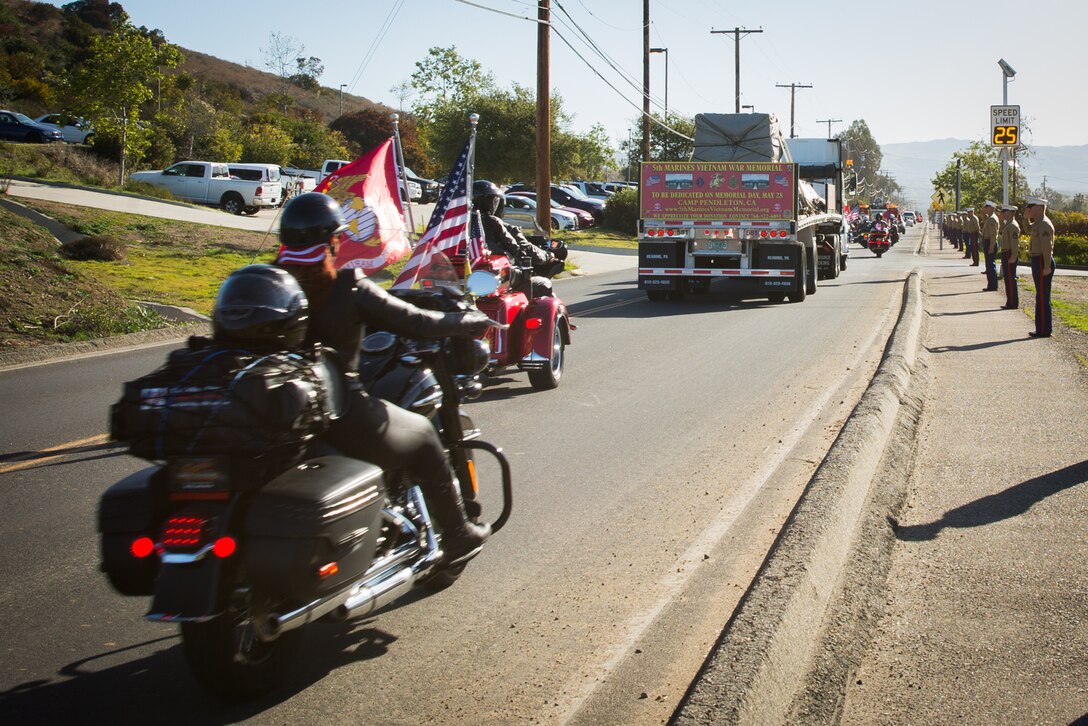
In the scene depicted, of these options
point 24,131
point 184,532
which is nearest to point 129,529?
point 184,532

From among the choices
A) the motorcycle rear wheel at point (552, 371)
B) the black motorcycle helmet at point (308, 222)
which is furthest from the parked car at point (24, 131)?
the black motorcycle helmet at point (308, 222)

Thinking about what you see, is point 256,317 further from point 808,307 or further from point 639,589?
point 808,307

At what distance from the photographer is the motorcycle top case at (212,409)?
11.4ft

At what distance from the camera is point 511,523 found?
6.31 meters

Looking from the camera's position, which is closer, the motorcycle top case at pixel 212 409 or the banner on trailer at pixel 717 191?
the motorcycle top case at pixel 212 409

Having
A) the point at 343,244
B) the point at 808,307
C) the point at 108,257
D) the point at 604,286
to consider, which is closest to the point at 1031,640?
the point at 343,244

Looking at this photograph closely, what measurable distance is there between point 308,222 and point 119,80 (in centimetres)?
3640

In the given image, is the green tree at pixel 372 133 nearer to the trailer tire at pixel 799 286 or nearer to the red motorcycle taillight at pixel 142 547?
the trailer tire at pixel 799 286

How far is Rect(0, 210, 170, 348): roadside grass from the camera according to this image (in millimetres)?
13492

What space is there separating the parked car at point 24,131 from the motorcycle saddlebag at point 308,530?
158 feet

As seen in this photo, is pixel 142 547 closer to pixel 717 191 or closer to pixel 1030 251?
pixel 1030 251

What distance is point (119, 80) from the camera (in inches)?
1454

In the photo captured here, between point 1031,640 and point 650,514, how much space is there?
8.00 feet

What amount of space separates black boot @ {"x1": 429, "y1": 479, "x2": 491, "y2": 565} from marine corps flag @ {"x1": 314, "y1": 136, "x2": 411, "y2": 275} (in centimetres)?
229
